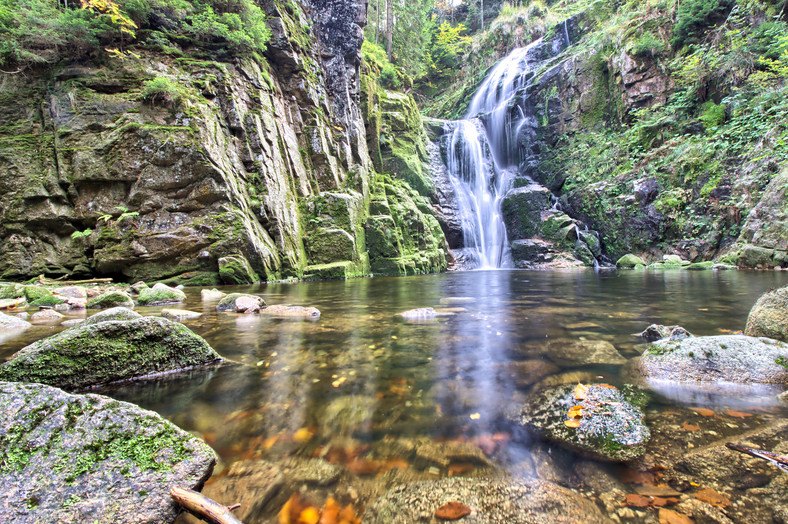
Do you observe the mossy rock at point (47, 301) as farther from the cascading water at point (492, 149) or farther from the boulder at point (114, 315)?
the cascading water at point (492, 149)

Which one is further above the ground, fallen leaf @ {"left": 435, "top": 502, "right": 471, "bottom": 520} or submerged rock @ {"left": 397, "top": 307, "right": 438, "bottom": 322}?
fallen leaf @ {"left": 435, "top": 502, "right": 471, "bottom": 520}

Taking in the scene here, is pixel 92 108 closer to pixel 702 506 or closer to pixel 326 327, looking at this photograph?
pixel 326 327

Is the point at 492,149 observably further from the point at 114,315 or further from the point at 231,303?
the point at 114,315

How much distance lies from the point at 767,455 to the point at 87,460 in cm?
303

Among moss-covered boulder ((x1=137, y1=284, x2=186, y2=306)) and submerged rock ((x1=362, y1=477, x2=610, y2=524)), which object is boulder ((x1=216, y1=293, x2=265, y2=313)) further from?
submerged rock ((x1=362, y1=477, x2=610, y2=524))

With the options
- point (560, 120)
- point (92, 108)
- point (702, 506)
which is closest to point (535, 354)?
point (702, 506)

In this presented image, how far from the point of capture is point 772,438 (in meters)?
1.73

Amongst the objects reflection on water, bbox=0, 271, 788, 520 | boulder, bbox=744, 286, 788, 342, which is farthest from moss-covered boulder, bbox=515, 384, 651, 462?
boulder, bbox=744, 286, 788, 342

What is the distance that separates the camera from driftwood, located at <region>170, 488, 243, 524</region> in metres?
1.13

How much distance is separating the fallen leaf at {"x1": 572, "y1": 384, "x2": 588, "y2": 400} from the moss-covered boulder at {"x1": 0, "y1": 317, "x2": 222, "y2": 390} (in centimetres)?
318

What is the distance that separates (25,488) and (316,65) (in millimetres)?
21376

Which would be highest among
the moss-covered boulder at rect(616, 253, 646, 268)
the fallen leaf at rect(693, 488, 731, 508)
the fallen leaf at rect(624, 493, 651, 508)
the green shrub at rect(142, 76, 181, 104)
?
the green shrub at rect(142, 76, 181, 104)

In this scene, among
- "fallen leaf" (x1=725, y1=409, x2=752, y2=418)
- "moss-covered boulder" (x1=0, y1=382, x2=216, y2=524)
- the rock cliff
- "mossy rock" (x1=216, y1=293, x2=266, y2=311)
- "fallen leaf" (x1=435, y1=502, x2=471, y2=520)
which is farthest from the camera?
the rock cliff

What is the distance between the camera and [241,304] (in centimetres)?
628
